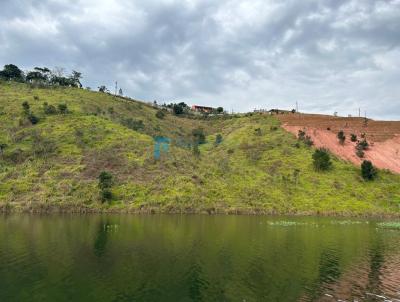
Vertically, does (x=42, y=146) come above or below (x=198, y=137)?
below

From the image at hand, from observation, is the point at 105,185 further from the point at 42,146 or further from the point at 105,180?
the point at 42,146

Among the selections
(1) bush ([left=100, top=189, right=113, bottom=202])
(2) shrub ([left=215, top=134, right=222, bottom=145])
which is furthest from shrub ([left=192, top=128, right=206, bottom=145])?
(1) bush ([left=100, top=189, right=113, bottom=202])

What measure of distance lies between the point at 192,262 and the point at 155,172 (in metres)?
62.4

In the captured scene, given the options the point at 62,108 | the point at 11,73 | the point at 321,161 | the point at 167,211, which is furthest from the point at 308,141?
the point at 11,73

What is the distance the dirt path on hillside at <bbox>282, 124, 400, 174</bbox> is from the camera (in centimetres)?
12300

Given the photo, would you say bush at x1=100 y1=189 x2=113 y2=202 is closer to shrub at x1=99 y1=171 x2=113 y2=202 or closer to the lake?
shrub at x1=99 y1=171 x2=113 y2=202

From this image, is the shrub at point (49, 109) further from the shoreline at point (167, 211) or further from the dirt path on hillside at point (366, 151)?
the dirt path on hillside at point (366, 151)

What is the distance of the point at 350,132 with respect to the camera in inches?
5561

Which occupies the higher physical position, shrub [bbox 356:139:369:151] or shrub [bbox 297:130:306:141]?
shrub [bbox 297:130:306:141]

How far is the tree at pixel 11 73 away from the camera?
6983 inches

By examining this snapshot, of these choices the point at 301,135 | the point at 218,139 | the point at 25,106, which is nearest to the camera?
the point at 25,106

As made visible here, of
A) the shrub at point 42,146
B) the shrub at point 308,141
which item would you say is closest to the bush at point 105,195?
the shrub at point 42,146

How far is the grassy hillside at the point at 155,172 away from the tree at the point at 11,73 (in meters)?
44.1

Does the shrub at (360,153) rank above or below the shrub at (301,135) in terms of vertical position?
below
